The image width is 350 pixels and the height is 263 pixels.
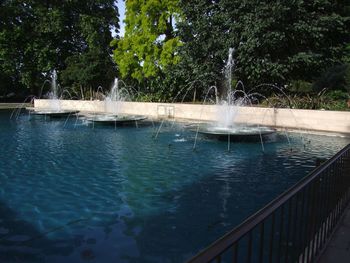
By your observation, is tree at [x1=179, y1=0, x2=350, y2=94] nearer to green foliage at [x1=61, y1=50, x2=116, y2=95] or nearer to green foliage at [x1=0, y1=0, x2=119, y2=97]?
green foliage at [x1=61, y1=50, x2=116, y2=95]

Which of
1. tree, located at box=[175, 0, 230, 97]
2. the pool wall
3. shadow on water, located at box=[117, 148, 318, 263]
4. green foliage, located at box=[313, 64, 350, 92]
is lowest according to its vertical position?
shadow on water, located at box=[117, 148, 318, 263]

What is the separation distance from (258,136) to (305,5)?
36.0 feet

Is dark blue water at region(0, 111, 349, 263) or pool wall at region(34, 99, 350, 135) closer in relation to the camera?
dark blue water at region(0, 111, 349, 263)

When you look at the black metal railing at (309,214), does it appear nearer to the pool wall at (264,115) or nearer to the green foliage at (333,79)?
the pool wall at (264,115)

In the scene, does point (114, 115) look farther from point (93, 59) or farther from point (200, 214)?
point (200, 214)

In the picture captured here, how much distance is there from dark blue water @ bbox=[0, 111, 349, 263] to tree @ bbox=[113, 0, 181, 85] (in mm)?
15195

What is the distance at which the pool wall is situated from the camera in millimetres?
15086

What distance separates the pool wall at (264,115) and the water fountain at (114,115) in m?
0.66

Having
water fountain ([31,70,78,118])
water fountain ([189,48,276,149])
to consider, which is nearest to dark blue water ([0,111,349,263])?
water fountain ([189,48,276,149])

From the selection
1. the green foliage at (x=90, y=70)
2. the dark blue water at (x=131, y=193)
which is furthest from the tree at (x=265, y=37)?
the green foliage at (x=90, y=70)

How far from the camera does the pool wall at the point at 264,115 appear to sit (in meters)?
15.1

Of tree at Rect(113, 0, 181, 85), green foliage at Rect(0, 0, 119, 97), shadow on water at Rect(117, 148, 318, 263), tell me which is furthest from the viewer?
green foliage at Rect(0, 0, 119, 97)

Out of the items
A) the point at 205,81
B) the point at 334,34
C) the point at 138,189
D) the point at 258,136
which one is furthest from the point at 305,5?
the point at 138,189

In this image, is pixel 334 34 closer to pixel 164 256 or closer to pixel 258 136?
pixel 258 136
